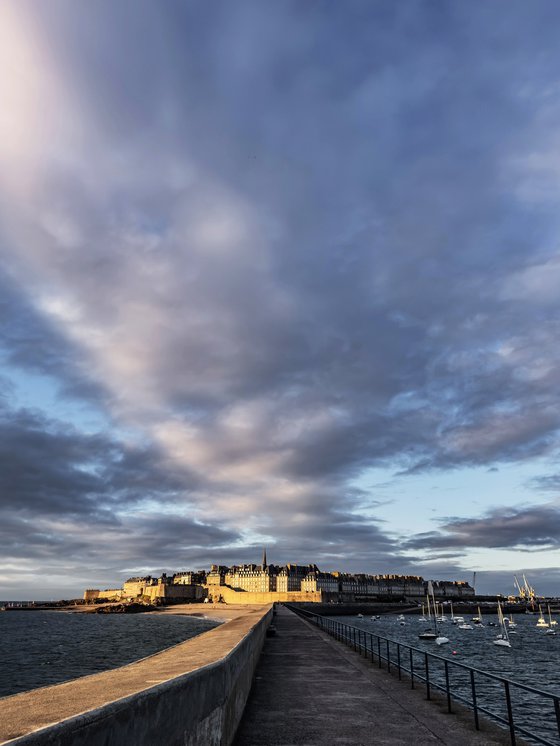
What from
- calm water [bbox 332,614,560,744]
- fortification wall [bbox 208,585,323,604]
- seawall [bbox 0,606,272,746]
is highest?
fortification wall [bbox 208,585,323,604]

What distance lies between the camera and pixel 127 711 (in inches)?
179

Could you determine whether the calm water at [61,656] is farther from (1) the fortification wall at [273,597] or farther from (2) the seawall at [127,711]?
(1) the fortification wall at [273,597]

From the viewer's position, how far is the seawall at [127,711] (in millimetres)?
3818

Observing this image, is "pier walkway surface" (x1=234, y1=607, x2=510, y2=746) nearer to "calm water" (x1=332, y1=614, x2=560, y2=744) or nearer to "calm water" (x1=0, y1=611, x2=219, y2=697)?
"calm water" (x1=332, y1=614, x2=560, y2=744)

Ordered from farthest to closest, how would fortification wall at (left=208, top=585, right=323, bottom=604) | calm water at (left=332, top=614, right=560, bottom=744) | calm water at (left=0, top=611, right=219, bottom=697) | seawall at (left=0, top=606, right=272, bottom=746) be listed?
fortification wall at (left=208, top=585, right=323, bottom=604) → calm water at (left=0, top=611, right=219, bottom=697) → calm water at (left=332, top=614, right=560, bottom=744) → seawall at (left=0, top=606, right=272, bottom=746)

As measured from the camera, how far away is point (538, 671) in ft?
156

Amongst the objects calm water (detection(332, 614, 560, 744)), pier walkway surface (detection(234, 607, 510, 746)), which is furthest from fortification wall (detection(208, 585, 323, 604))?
pier walkway surface (detection(234, 607, 510, 746))

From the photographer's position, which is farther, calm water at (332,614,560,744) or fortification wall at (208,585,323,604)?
fortification wall at (208,585,323,604)

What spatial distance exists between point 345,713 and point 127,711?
8832 millimetres

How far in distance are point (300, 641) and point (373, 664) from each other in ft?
34.7

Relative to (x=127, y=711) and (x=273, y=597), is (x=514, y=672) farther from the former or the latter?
(x=273, y=597)

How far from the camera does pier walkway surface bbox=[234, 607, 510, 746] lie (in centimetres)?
977

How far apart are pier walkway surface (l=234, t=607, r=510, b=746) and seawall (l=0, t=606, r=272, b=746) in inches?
88.0

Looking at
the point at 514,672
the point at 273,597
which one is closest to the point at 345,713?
the point at 514,672
